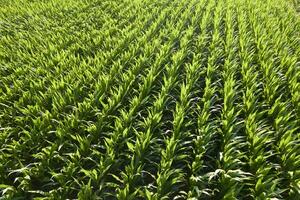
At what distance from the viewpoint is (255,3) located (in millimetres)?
8094

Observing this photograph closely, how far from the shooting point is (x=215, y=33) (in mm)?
5773

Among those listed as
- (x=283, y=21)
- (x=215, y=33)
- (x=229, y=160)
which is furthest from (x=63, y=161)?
(x=283, y=21)

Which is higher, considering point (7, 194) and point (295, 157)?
point (295, 157)

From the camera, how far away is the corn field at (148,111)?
2756 millimetres

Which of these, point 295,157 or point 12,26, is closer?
point 295,157

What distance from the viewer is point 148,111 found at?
3.54 metres

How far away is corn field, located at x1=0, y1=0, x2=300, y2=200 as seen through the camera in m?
2.76

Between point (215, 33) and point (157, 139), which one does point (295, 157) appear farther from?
point (215, 33)

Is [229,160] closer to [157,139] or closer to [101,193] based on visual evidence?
[157,139]

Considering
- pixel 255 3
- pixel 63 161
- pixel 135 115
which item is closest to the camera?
pixel 63 161

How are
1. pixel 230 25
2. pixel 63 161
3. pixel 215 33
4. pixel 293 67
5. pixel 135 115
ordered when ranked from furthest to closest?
pixel 230 25
pixel 215 33
pixel 293 67
pixel 135 115
pixel 63 161

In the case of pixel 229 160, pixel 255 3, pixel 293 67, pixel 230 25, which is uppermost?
pixel 255 3

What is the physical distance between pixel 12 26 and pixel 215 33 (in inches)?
159

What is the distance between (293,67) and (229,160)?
7.69 ft
